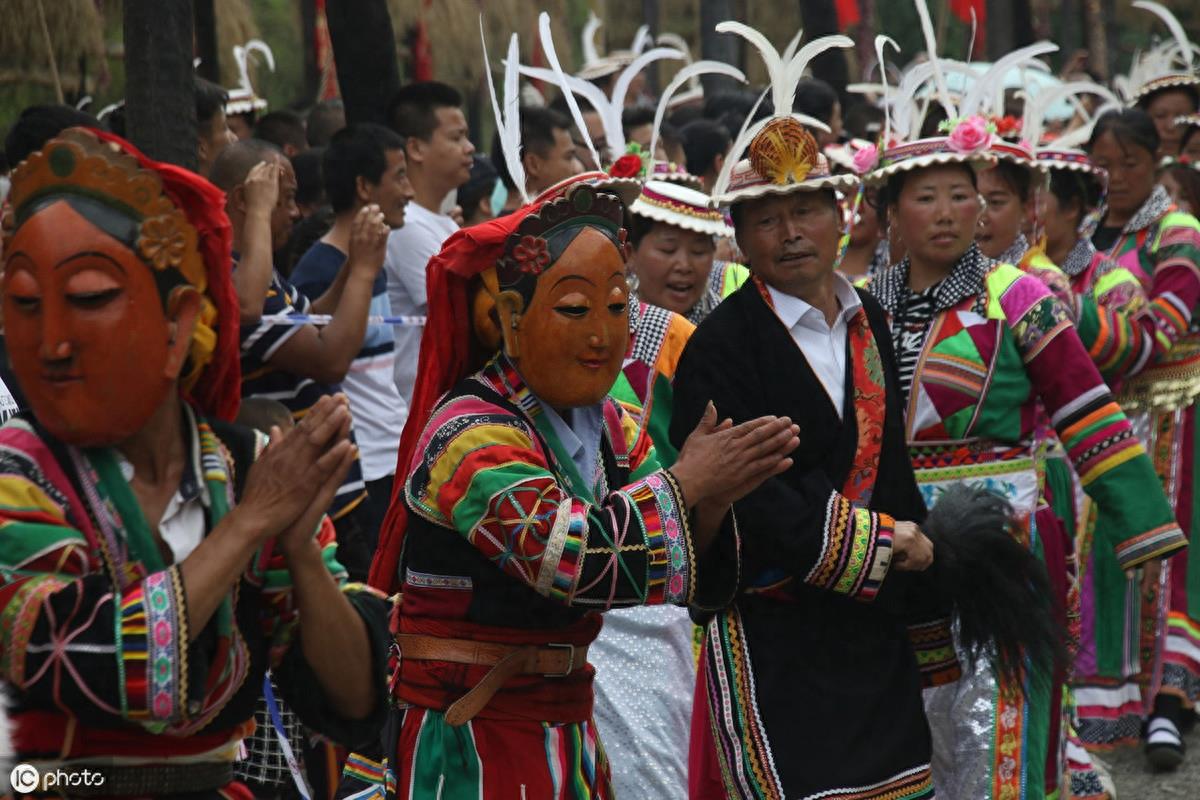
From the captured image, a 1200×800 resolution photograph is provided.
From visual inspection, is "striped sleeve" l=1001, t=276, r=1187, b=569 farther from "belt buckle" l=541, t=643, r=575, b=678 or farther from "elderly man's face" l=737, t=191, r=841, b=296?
"belt buckle" l=541, t=643, r=575, b=678

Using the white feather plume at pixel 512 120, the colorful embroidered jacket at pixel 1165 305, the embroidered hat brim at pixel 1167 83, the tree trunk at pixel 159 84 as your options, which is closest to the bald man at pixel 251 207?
the tree trunk at pixel 159 84

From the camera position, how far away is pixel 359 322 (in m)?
5.90

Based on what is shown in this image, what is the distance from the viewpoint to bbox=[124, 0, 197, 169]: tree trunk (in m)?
6.05

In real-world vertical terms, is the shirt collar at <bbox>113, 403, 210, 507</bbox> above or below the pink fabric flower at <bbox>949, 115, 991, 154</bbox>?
below

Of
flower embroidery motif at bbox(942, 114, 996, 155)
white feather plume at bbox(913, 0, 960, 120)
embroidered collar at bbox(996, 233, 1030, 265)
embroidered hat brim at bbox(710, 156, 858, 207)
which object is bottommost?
embroidered collar at bbox(996, 233, 1030, 265)

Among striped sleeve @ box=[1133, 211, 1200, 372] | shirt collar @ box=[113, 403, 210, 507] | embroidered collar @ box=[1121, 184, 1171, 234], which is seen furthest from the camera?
embroidered collar @ box=[1121, 184, 1171, 234]

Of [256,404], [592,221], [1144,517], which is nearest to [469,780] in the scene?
[592,221]

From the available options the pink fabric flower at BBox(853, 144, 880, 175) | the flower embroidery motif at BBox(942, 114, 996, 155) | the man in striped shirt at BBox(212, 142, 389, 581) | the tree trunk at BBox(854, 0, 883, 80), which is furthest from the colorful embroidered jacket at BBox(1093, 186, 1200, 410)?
the tree trunk at BBox(854, 0, 883, 80)

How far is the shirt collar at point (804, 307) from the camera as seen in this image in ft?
14.6

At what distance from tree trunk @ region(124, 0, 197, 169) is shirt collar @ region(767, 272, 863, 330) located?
2532 mm

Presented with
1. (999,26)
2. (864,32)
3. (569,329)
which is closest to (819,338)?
(569,329)

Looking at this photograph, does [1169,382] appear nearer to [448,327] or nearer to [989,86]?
[989,86]

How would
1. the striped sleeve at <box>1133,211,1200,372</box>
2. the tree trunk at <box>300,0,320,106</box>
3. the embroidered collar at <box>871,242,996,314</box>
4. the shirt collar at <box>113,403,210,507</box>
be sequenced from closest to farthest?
the shirt collar at <box>113,403,210,507</box> < the embroidered collar at <box>871,242,996,314</box> < the striped sleeve at <box>1133,211,1200,372</box> < the tree trunk at <box>300,0,320,106</box>

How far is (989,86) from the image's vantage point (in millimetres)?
6375
